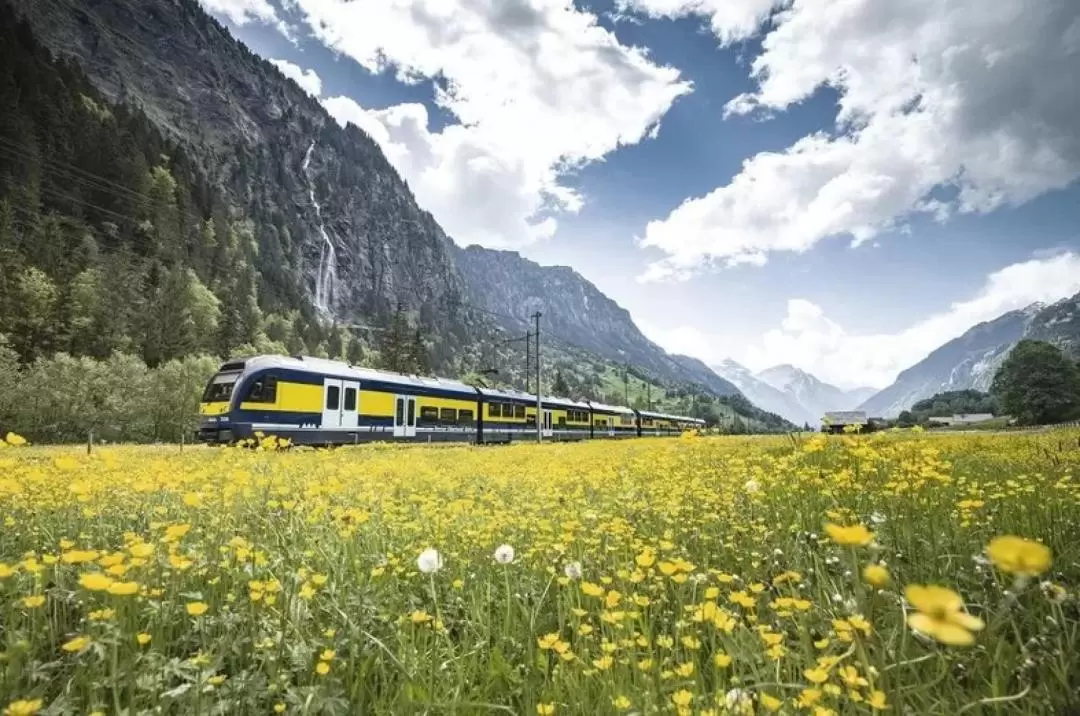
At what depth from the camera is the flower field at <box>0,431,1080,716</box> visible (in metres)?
1.88

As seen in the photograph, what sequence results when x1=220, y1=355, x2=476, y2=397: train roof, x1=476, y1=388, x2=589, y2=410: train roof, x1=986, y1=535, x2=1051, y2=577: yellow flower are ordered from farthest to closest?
x1=476, y1=388, x2=589, y2=410: train roof, x1=220, y1=355, x2=476, y2=397: train roof, x1=986, y1=535, x2=1051, y2=577: yellow flower

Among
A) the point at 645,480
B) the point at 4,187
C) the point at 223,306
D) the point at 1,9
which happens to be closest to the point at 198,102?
the point at 1,9

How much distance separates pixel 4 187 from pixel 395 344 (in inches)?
2014

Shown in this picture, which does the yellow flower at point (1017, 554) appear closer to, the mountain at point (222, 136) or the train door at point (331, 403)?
the train door at point (331, 403)

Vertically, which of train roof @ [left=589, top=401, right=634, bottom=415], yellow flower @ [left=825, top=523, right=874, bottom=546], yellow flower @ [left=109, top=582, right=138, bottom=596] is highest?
train roof @ [left=589, top=401, right=634, bottom=415]

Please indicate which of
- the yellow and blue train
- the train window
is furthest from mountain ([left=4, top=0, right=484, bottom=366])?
the train window

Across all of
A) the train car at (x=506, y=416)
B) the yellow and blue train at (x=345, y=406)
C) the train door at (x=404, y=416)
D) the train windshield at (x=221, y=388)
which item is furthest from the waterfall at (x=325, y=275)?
the train windshield at (x=221, y=388)

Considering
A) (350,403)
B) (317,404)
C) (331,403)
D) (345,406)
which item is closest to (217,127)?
(350,403)

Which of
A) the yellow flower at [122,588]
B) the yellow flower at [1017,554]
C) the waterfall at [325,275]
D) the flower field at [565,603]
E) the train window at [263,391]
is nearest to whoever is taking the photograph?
the yellow flower at [1017,554]

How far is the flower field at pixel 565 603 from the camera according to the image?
1.88m

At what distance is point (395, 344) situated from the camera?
78.1 meters

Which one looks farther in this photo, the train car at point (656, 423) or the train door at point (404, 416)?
the train car at point (656, 423)

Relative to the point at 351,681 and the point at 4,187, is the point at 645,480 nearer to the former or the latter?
the point at 351,681

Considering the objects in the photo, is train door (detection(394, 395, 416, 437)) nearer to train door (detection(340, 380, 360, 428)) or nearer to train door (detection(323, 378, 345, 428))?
train door (detection(340, 380, 360, 428))
